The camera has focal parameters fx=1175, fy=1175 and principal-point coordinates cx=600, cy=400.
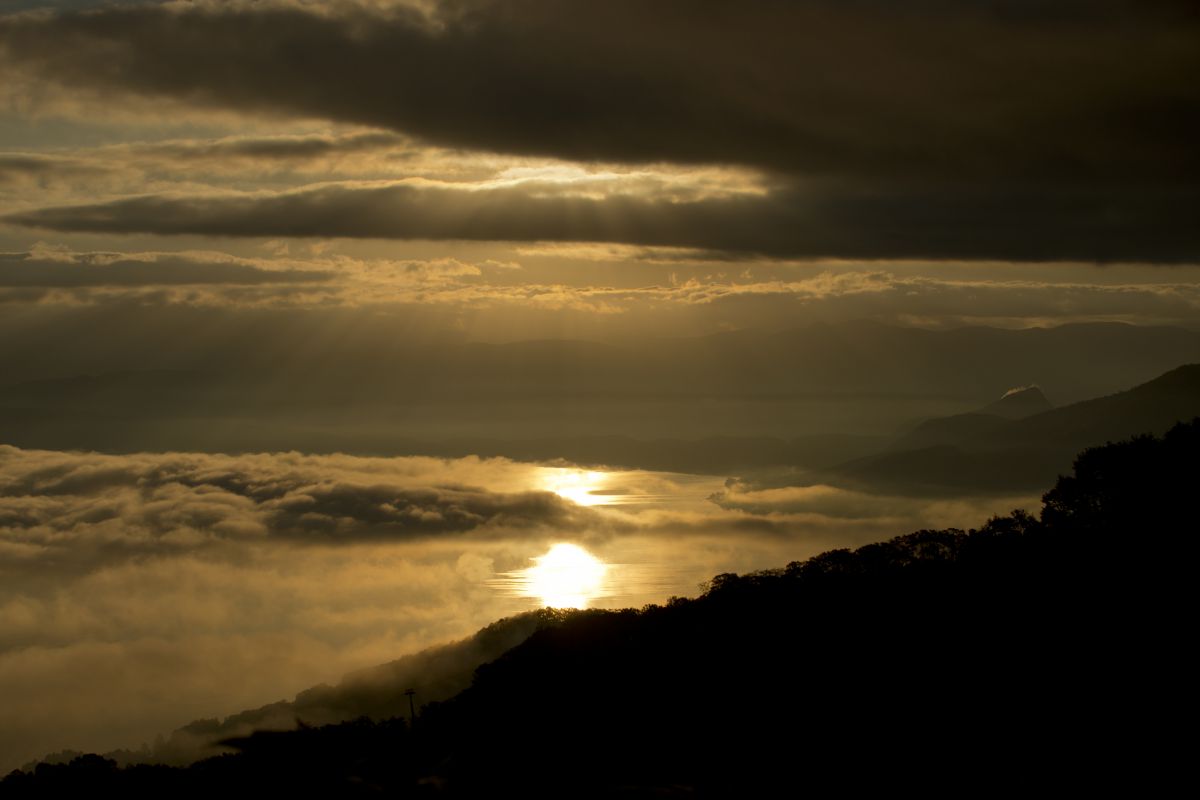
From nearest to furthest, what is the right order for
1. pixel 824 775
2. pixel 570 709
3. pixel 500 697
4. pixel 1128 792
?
pixel 1128 792 < pixel 824 775 < pixel 570 709 < pixel 500 697

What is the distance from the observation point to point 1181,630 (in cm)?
8731

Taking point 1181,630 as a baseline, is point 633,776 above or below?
below

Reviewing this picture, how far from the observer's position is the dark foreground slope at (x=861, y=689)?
7044cm

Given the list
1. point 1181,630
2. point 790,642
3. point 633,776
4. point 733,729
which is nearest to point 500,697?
point 790,642

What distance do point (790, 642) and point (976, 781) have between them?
44.9m

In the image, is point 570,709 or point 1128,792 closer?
point 1128,792

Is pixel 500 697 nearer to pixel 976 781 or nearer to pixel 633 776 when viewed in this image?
pixel 633 776

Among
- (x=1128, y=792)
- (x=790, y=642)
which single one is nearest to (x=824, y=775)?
(x=1128, y=792)

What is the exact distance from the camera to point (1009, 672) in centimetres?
8906

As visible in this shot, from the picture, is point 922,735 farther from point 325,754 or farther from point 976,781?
point 325,754

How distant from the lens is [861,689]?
94.3m

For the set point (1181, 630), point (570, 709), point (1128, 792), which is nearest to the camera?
point (1128, 792)

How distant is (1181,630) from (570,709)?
178 ft

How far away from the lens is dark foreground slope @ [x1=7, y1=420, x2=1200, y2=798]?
70.4 meters
